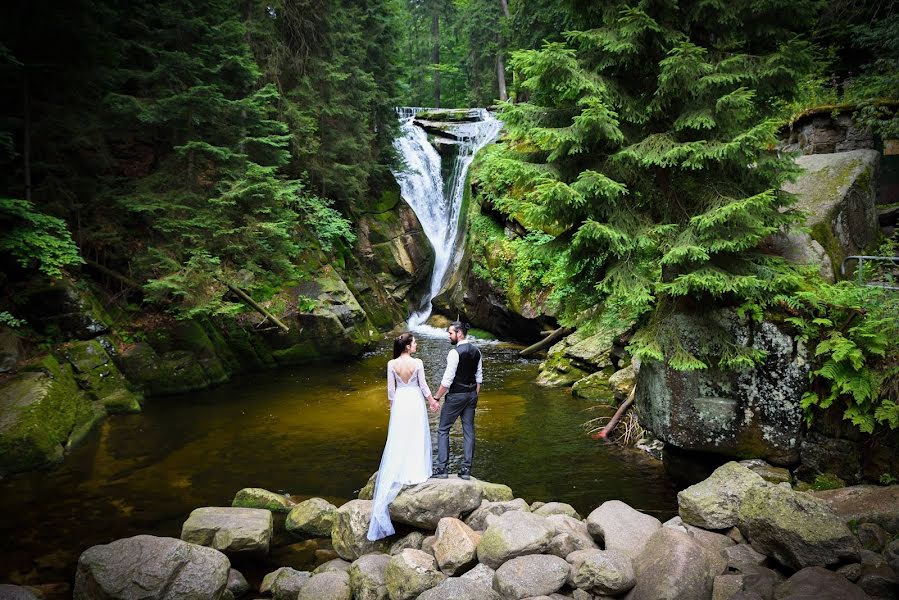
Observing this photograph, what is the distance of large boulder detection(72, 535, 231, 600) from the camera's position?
4977mm

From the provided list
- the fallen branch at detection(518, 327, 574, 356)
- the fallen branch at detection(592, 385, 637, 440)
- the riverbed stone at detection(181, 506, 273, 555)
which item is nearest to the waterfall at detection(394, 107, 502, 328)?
the fallen branch at detection(518, 327, 574, 356)

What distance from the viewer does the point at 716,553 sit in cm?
500

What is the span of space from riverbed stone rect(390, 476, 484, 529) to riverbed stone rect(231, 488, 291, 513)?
7.74 ft

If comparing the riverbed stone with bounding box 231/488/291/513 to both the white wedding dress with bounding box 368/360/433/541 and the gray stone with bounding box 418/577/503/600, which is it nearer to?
the white wedding dress with bounding box 368/360/433/541

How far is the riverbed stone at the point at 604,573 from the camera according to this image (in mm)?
4727

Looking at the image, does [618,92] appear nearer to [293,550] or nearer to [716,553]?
[716,553]

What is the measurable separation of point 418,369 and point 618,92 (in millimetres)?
4886

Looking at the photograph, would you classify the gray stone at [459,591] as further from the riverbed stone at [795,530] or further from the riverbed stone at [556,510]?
the riverbed stone at [795,530]

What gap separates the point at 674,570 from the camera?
4.57m

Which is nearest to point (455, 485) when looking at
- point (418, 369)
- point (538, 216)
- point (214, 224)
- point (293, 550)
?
point (418, 369)

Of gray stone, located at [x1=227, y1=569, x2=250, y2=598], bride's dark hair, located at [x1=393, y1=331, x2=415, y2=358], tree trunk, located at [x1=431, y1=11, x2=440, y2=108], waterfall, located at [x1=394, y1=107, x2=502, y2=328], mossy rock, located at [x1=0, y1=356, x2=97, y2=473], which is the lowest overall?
gray stone, located at [x1=227, y1=569, x2=250, y2=598]

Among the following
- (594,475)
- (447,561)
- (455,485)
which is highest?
(455,485)

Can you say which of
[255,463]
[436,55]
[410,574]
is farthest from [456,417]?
[436,55]

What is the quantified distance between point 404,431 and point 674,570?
10.1ft
